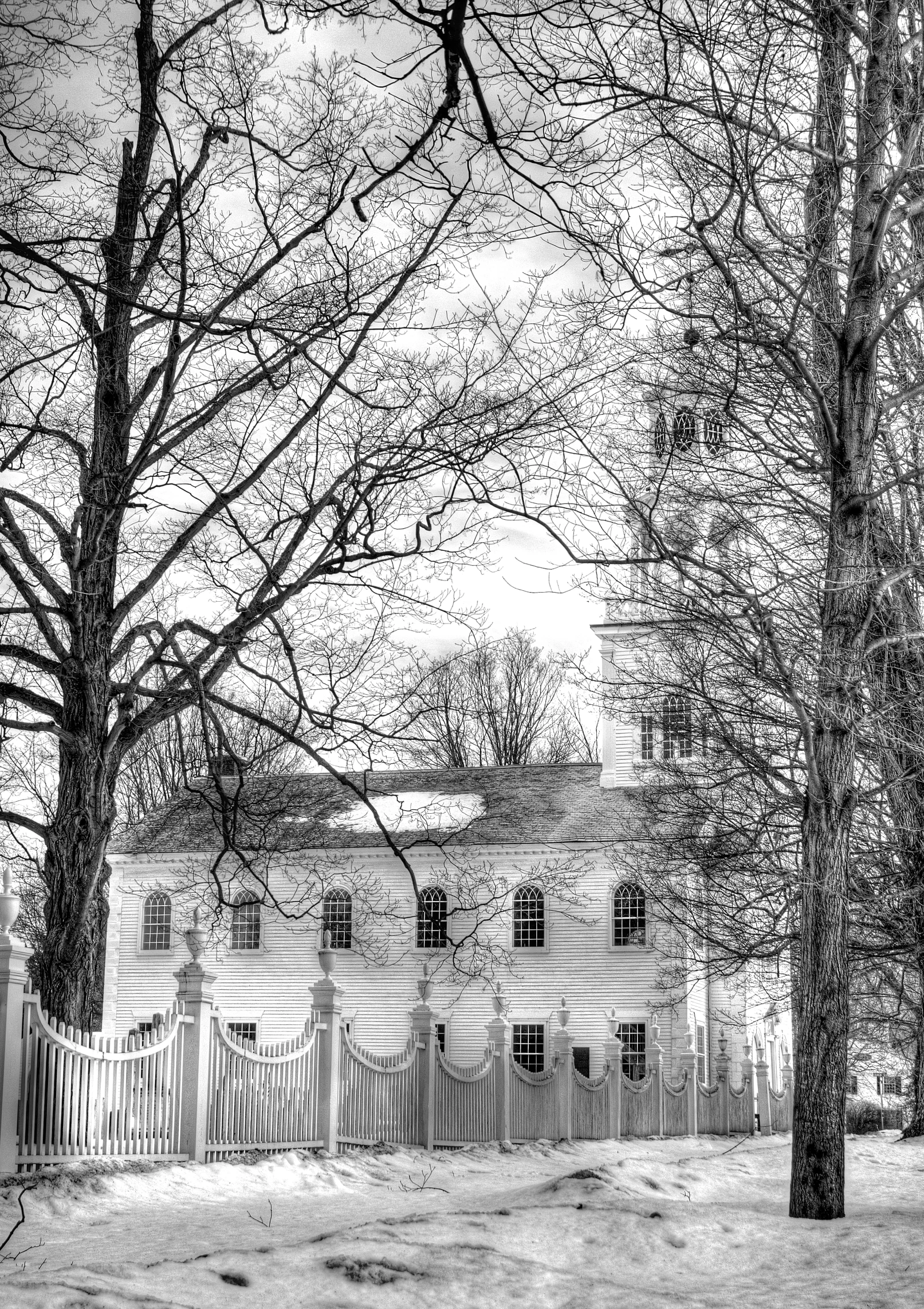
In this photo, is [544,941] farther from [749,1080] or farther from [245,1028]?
[245,1028]

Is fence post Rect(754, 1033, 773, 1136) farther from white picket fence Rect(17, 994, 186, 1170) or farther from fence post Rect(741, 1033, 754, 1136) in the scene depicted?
white picket fence Rect(17, 994, 186, 1170)

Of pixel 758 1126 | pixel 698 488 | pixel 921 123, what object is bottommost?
pixel 758 1126

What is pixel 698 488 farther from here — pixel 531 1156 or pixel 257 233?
pixel 531 1156

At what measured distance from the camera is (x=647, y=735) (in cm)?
1822

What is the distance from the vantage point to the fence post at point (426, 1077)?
17.8m

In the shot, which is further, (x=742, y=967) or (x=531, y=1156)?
(x=531, y=1156)

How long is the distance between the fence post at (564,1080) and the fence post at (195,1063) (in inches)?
378

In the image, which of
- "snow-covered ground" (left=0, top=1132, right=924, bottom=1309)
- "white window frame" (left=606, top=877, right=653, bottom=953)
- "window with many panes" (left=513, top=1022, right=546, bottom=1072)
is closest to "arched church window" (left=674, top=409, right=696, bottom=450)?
"snow-covered ground" (left=0, top=1132, right=924, bottom=1309)

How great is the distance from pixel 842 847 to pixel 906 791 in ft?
13.1

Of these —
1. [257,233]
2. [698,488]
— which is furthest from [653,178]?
[257,233]

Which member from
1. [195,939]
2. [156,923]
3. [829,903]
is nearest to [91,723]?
[195,939]

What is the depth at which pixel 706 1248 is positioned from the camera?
6914mm

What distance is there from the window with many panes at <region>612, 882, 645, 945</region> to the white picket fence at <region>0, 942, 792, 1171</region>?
25.4 feet

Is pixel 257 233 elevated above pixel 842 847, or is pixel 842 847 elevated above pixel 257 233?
pixel 257 233
